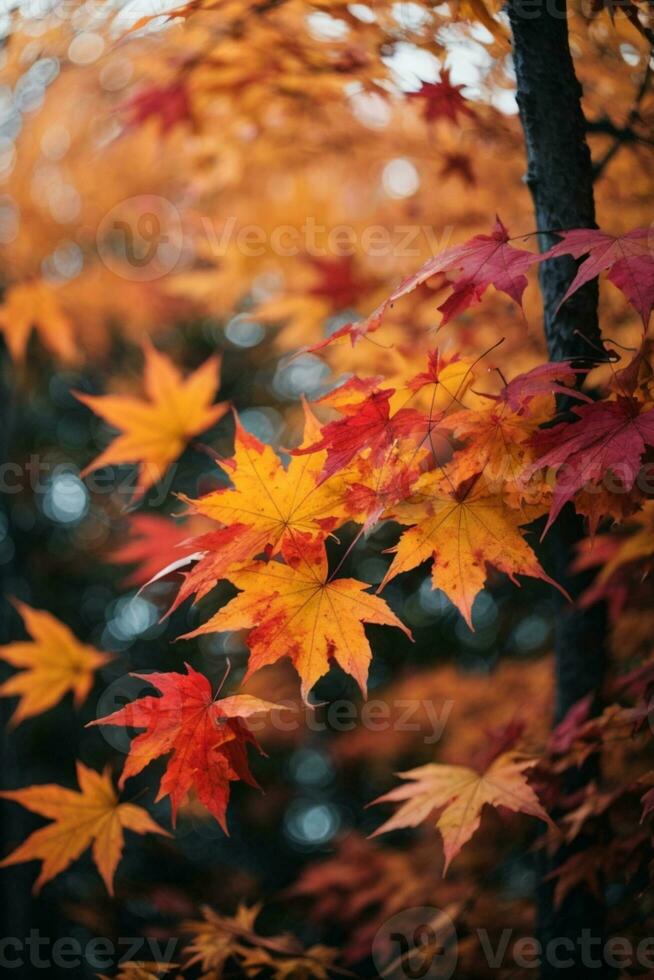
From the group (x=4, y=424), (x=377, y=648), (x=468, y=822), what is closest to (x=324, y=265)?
(x=468, y=822)

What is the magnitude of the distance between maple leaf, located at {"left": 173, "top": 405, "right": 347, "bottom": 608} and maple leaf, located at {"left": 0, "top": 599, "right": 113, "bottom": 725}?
36.9 inches

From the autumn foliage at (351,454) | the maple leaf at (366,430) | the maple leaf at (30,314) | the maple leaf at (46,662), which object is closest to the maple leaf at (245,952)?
the autumn foliage at (351,454)

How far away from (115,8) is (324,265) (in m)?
1.15

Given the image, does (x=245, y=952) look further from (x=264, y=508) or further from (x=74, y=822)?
(x=264, y=508)

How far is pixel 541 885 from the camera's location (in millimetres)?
1459

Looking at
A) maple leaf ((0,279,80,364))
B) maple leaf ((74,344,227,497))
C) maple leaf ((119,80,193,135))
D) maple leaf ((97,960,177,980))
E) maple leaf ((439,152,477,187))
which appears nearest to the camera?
maple leaf ((97,960,177,980))

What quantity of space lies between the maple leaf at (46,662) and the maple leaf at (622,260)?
1.40 m

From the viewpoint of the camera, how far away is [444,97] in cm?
156

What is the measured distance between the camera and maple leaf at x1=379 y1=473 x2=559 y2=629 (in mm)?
941

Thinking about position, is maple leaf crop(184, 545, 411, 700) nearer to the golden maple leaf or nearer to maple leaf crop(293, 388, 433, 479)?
the golden maple leaf

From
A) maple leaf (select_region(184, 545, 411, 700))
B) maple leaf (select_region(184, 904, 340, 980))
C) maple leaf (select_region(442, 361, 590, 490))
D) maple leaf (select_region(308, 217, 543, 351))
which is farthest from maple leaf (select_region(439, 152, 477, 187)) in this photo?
maple leaf (select_region(184, 904, 340, 980))

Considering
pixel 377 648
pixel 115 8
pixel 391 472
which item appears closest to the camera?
pixel 391 472

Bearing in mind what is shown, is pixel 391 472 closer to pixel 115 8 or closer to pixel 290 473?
pixel 290 473

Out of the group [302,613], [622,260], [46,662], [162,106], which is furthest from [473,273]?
[162,106]
